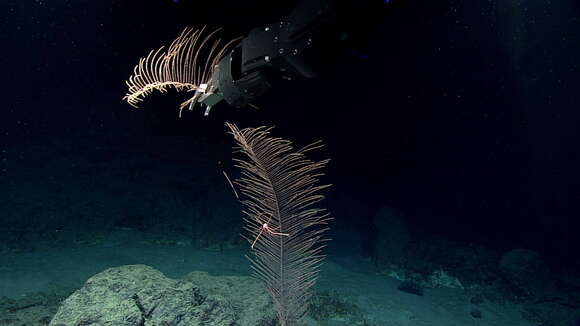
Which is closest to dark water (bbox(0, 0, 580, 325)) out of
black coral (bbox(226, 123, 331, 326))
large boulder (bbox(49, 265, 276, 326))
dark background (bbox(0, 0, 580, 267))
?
dark background (bbox(0, 0, 580, 267))

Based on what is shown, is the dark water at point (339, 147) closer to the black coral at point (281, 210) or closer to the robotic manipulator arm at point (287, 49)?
the black coral at point (281, 210)

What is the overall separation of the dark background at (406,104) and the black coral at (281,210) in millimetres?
5007

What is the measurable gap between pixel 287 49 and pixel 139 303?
3.40 metres

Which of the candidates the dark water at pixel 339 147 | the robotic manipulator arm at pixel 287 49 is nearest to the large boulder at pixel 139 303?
the robotic manipulator arm at pixel 287 49

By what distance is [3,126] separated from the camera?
39.1ft

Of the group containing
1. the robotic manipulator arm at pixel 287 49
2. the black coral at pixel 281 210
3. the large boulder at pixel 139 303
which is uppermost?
the robotic manipulator arm at pixel 287 49

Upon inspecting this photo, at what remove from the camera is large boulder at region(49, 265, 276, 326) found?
307 cm

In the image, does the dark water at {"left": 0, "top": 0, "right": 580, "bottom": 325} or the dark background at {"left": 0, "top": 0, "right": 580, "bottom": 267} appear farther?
the dark background at {"left": 0, "top": 0, "right": 580, "bottom": 267}

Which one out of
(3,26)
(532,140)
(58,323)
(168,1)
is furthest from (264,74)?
(532,140)

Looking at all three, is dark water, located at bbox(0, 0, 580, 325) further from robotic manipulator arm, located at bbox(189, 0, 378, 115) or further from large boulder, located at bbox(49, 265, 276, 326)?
robotic manipulator arm, located at bbox(189, 0, 378, 115)

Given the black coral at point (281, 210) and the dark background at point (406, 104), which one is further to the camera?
the dark background at point (406, 104)

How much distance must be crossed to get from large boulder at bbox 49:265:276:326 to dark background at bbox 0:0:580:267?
588 cm

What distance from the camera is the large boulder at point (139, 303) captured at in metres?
3.07

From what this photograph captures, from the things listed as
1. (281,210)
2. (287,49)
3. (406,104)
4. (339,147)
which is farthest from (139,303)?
(339,147)
